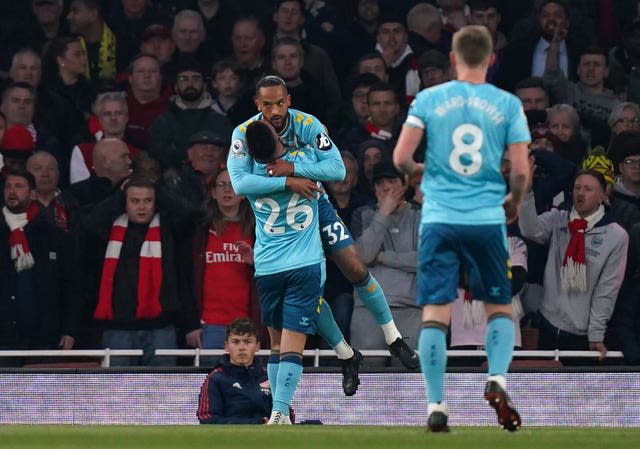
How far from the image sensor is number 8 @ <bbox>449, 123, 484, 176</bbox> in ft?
34.7

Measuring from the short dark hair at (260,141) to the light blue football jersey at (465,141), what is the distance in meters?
2.26

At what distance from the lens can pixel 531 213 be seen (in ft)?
52.6

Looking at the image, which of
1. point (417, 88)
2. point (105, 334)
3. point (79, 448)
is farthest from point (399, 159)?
point (417, 88)

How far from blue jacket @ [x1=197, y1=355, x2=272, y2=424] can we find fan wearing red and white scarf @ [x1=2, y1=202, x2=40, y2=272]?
3017 millimetres

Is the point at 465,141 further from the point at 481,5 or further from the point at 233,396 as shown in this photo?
the point at 481,5

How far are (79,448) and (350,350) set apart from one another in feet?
11.9

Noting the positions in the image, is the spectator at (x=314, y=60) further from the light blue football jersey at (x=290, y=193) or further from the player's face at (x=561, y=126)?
the light blue football jersey at (x=290, y=193)

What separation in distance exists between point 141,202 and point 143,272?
66 centimetres

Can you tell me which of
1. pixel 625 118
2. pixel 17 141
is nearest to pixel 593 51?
pixel 625 118

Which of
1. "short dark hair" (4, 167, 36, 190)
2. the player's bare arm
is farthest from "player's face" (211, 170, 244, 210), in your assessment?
the player's bare arm

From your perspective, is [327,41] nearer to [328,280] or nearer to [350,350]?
[328,280]

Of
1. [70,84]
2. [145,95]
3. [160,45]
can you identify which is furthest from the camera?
[160,45]

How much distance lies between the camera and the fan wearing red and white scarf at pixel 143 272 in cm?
1617

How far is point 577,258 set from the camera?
15.8 m
